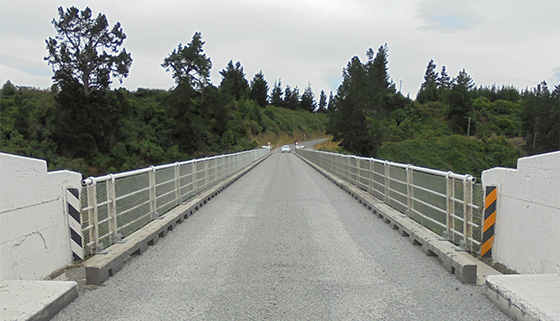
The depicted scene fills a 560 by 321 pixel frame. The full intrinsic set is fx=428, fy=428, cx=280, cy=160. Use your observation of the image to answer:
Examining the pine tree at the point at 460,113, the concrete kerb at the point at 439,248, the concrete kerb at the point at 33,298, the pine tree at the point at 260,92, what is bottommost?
the concrete kerb at the point at 439,248

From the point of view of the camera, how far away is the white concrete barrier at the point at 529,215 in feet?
14.9

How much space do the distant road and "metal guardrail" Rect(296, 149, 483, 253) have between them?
1.98 feet

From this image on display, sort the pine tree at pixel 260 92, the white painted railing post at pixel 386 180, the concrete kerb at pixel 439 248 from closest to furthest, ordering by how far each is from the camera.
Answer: the concrete kerb at pixel 439 248 < the white painted railing post at pixel 386 180 < the pine tree at pixel 260 92

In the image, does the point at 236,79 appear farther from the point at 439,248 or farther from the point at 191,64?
the point at 439,248

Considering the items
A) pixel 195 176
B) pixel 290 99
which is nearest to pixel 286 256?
pixel 195 176

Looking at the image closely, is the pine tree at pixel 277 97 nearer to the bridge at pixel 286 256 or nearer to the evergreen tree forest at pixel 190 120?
the evergreen tree forest at pixel 190 120

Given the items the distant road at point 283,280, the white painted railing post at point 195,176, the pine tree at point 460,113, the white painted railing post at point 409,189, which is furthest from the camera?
the pine tree at point 460,113

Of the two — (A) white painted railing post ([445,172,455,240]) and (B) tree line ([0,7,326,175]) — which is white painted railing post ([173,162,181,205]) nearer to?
(A) white painted railing post ([445,172,455,240])

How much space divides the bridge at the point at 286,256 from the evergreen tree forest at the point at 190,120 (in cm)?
3746

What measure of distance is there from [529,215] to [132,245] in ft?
17.7

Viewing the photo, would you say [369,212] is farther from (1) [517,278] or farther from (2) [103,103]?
(2) [103,103]

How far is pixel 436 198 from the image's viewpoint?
7.42m

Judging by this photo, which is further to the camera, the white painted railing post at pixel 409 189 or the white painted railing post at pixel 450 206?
the white painted railing post at pixel 409 189

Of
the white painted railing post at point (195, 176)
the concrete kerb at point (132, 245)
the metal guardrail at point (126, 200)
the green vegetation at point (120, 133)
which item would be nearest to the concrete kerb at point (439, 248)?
the concrete kerb at point (132, 245)
